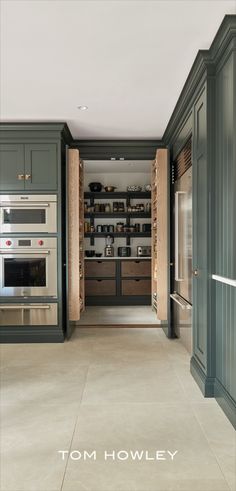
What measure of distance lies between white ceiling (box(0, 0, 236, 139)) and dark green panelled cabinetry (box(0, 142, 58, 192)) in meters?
0.35

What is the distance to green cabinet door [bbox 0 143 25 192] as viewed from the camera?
439 centimetres

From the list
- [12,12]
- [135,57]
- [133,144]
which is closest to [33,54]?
A: [12,12]

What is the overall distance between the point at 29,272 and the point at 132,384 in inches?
76.0

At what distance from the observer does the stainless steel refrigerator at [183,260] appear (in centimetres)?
379

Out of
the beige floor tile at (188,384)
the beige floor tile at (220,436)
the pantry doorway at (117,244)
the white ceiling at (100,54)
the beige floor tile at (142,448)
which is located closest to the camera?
the beige floor tile at (142,448)

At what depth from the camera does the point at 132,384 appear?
3.09m

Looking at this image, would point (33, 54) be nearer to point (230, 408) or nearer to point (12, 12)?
point (12, 12)

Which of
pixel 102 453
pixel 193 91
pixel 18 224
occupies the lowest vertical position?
pixel 102 453

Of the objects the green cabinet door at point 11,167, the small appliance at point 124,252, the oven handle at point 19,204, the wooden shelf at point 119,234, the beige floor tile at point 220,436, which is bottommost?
the beige floor tile at point 220,436

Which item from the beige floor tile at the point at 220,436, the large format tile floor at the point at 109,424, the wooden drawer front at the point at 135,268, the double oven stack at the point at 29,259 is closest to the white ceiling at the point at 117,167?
the wooden drawer front at the point at 135,268

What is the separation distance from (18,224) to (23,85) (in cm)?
161

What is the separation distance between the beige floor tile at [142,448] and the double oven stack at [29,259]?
194 cm

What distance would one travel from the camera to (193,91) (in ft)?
10.6

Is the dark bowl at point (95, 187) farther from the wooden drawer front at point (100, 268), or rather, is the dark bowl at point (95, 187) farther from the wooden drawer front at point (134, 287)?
the wooden drawer front at point (134, 287)
